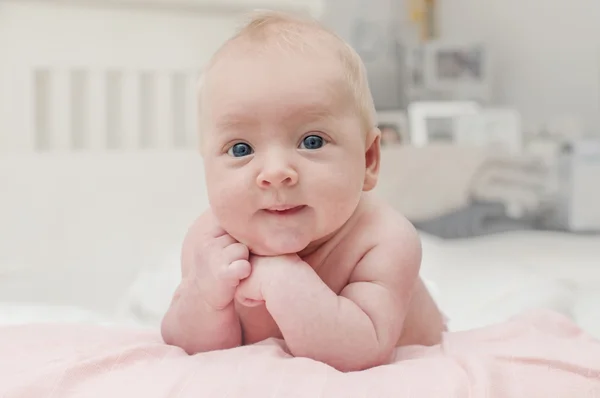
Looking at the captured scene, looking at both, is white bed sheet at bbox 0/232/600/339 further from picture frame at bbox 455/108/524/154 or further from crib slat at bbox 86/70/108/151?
picture frame at bbox 455/108/524/154

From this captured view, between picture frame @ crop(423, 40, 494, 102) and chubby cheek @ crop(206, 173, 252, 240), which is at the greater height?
picture frame @ crop(423, 40, 494, 102)

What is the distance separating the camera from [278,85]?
2.04 feet

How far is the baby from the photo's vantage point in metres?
0.62

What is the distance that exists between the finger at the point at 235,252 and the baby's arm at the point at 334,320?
0.14ft

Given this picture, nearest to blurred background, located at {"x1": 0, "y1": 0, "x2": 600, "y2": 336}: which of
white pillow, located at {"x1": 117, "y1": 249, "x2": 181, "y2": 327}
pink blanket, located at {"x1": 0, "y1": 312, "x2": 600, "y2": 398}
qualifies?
white pillow, located at {"x1": 117, "y1": 249, "x2": 181, "y2": 327}

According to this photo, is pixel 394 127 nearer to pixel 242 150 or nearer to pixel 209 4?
pixel 209 4

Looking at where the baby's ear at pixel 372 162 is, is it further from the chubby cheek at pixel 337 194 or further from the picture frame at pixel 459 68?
the picture frame at pixel 459 68

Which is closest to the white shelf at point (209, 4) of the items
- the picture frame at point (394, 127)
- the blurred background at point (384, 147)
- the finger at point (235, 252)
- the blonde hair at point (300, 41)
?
the blurred background at point (384, 147)

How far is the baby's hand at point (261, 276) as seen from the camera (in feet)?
2.07

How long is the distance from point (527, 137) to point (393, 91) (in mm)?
457

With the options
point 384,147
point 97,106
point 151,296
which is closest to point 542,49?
point 384,147

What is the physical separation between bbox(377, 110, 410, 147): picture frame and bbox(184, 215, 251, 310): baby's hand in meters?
1.57

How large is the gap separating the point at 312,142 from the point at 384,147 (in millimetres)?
1465

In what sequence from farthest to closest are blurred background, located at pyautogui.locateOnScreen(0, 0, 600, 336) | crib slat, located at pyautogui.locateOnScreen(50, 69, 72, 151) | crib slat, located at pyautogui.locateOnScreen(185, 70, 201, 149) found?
crib slat, located at pyautogui.locateOnScreen(185, 70, 201, 149)
crib slat, located at pyautogui.locateOnScreen(50, 69, 72, 151)
blurred background, located at pyautogui.locateOnScreen(0, 0, 600, 336)
